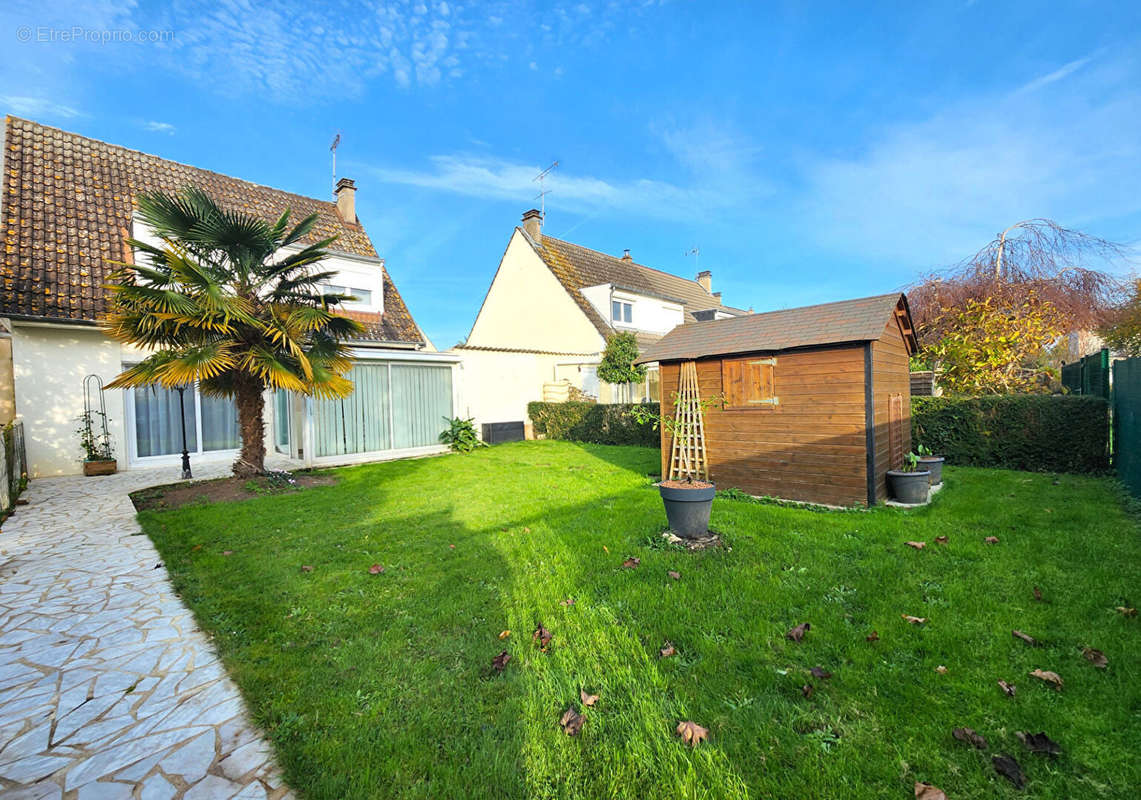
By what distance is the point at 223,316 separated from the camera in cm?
790

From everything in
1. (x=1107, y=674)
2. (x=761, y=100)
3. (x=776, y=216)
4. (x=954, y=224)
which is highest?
(x=761, y=100)

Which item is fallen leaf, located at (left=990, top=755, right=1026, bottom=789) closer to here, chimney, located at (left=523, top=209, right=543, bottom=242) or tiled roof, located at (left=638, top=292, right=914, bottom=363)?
tiled roof, located at (left=638, top=292, right=914, bottom=363)

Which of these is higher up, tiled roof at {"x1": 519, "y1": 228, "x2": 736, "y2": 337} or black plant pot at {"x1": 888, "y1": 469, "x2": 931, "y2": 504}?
tiled roof at {"x1": 519, "y1": 228, "x2": 736, "y2": 337}

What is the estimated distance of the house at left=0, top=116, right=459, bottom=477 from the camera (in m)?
9.81

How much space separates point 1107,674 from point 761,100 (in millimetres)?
15051

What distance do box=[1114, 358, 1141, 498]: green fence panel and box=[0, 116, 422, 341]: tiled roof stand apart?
15016 mm

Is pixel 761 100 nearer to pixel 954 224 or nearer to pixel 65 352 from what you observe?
pixel 954 224

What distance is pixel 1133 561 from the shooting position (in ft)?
14.6

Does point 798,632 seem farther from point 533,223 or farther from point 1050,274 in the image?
point 533,223

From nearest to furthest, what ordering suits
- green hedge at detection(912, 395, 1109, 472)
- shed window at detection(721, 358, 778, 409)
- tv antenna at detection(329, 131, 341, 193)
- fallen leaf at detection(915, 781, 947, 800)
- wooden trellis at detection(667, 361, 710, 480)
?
fallen leaf at detection(915, 781, 947, 800)
shed window at detection(721, 358, 778, 409)
wooden trellis at detection(667, 361, 710, 480)
green hedge at detection(912, 395, 1109, 472)
tv antenna at detection(329, 131, 341, 193)

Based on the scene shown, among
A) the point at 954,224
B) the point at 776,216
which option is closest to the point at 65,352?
the point at 776,216

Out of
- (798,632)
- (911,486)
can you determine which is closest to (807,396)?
(911,486)

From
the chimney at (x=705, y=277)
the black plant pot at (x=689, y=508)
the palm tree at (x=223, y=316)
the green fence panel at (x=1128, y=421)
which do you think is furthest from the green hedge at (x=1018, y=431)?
the chimney at (x=705, y=277)

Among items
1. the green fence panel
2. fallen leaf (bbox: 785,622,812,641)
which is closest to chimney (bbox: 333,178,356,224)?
fallen leaf (bbox: 785,622,812,641)
